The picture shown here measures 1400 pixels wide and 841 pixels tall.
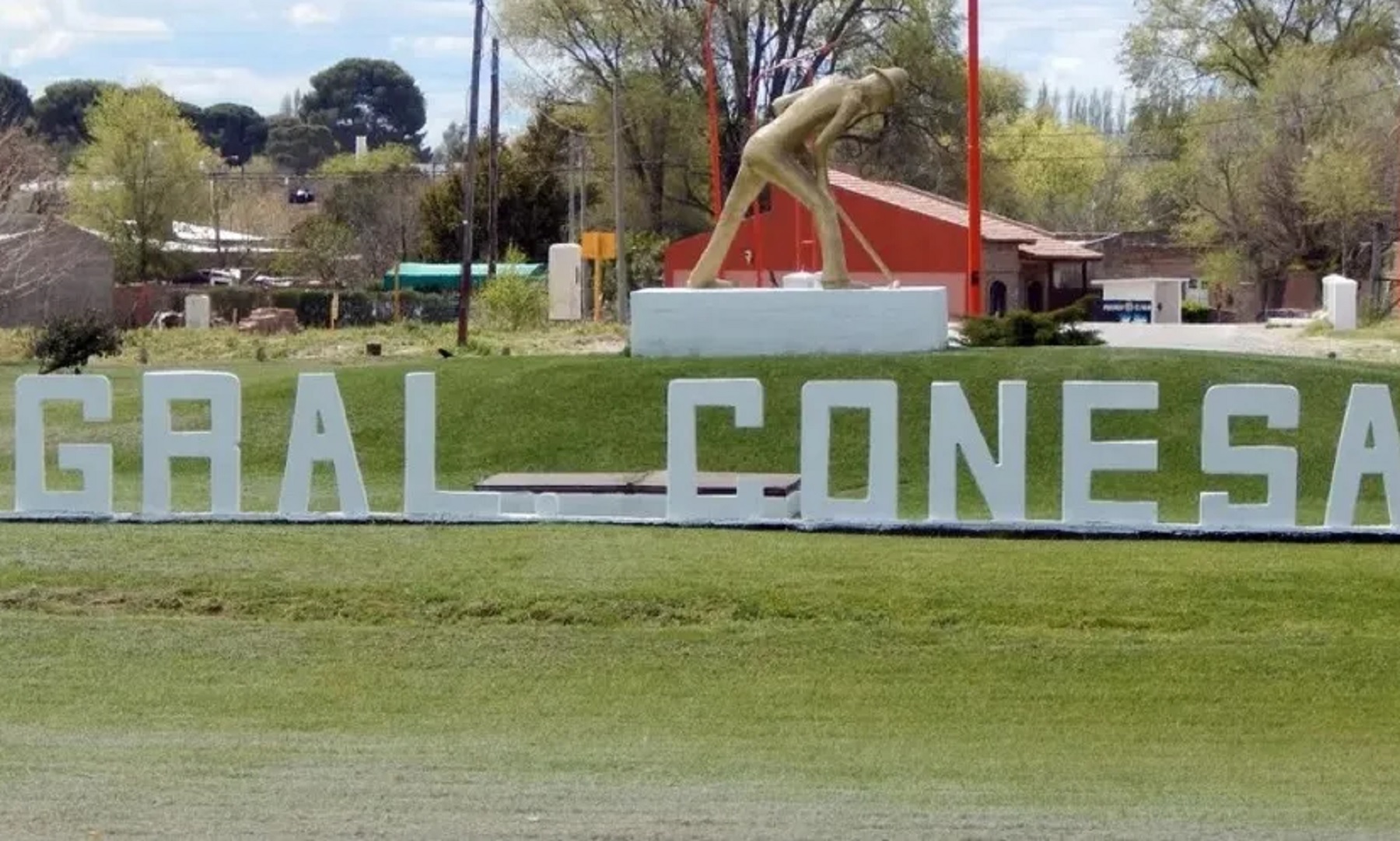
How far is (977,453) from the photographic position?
1474 centimetres

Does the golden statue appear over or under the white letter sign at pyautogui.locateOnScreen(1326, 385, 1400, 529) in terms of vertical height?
over

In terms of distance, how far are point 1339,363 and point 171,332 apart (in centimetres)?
3003

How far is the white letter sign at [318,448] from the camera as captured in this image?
15031mm

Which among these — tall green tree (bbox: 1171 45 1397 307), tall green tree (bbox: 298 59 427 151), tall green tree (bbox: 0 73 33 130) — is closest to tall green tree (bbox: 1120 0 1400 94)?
tall green tree (bbox: 1171 45 1397 307)

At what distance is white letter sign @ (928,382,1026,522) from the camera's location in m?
14.6

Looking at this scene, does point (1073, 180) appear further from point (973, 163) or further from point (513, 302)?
point (973, 163)

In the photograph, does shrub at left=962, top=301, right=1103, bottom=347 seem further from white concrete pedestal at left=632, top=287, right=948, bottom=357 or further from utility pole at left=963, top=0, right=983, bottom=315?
white concrete pedestal at left=632, top=287, right=948, bottom=357

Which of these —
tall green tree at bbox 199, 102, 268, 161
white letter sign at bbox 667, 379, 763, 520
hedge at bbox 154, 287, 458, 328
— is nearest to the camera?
white letter sign at bbox 667, 379, 763, 520

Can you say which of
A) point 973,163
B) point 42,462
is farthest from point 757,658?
point 973,163

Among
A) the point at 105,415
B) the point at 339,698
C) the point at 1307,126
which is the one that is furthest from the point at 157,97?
the point at 339,698

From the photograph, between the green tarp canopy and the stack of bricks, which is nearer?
the stack of bricks

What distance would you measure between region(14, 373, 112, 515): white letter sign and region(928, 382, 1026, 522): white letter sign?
614cm

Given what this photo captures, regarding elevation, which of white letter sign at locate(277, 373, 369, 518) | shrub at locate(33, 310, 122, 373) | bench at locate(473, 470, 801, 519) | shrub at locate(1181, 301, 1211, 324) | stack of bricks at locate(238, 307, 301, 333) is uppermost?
shrub at locate(1181, 301, 1211, 324)

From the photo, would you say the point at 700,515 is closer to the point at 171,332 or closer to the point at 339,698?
the point at 339,698
